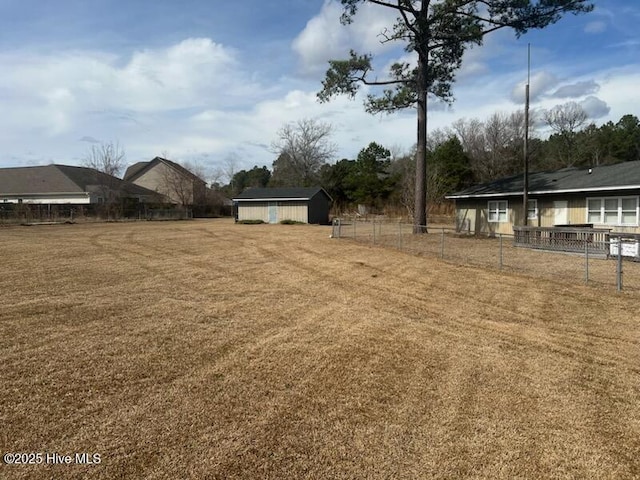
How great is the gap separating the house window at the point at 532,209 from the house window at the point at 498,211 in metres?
1.51

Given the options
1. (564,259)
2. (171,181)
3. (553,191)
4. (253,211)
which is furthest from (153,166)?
(564,259)

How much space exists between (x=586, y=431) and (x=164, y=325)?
5.31 m

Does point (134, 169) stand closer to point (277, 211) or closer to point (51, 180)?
point (51, 180)

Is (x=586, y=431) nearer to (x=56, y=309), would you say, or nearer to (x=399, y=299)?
(x=399, y=299)

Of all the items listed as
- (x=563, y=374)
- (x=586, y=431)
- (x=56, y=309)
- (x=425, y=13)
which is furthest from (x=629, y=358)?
(x=425, y=13)

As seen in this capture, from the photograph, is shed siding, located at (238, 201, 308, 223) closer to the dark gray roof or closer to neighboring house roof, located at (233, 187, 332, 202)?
neighboring house roof, located at (233, 187, 332, 202)

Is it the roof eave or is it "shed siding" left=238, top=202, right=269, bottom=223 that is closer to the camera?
the roof eave

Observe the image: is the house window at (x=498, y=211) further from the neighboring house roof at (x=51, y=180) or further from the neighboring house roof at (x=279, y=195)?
the neighboring house roof at (x=51, y=180)

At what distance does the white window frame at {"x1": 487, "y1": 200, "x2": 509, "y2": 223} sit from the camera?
24312 millimetres

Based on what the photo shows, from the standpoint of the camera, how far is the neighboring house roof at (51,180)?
144ft

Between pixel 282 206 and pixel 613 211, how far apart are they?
27.4 m

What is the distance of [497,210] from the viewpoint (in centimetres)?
2484

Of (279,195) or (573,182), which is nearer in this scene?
(573,182)

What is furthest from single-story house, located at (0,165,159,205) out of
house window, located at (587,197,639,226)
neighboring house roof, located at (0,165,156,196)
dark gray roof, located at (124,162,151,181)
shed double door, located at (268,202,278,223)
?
house window, located at (587,197,639,226)
